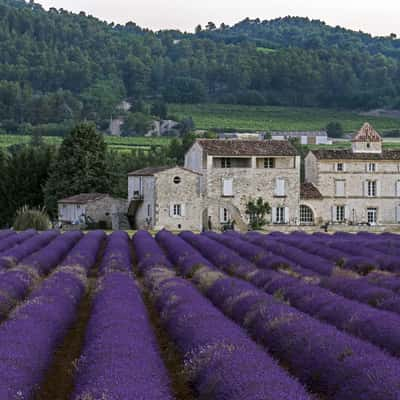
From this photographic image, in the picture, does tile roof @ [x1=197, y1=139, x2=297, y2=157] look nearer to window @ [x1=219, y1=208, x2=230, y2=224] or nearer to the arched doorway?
window @ [x1=219, y1=208, x2=230, y2=224]

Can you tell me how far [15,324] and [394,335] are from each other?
4.37 metres

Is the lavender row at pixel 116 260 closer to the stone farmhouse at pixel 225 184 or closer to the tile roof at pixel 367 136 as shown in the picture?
the stone farmhouse at pixel 225 184

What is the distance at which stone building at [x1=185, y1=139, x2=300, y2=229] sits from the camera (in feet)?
173

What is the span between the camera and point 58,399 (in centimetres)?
945

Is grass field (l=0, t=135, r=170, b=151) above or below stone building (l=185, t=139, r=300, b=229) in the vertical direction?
above

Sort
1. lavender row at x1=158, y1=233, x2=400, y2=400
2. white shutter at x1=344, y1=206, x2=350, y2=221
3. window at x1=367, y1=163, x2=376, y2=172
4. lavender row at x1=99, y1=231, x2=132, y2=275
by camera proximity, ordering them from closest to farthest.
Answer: lavender row at x1=158, y1=233, x2=400, y2=400
lavender row at x1=99, y1=231, x2=132, y2=275
white shutter at x1=344, y1=206, x2=350, y2=221
window at x1=367, y1=163, x2=376, y2=172

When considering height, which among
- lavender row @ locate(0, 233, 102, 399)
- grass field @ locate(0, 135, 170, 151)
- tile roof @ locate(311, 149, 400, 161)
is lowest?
lavender row @ locate(0, 233, 102, 399)

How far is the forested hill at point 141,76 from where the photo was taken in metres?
144

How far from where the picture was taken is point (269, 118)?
124 meters

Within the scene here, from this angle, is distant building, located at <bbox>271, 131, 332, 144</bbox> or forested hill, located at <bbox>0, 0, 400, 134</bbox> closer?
distant building, located at <bbox>271, 131, 332, 144</bbox>

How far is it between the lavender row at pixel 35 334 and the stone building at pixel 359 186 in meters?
39.2

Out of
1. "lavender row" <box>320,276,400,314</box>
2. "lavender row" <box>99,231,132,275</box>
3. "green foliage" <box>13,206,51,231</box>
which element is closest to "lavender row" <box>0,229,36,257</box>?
"lavender row" <box>99,231,132,275</box>

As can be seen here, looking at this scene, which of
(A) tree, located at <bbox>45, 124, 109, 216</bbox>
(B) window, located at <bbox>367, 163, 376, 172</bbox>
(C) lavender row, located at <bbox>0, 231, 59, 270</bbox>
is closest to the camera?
(C) lavender row, located at <bbox>0, 231, 59, 270</bbox>

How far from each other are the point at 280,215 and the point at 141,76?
123 meters
